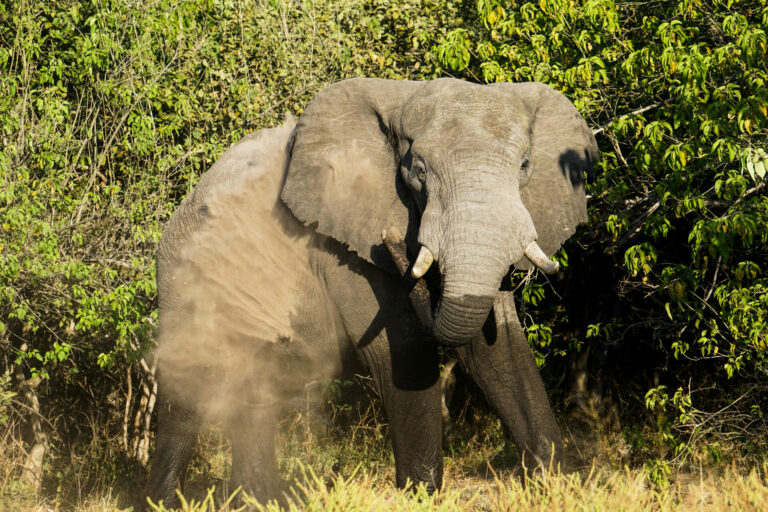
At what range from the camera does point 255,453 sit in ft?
21.7

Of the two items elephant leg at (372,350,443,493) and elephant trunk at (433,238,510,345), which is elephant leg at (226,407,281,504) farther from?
elephant trunk at (433,238,510,345)

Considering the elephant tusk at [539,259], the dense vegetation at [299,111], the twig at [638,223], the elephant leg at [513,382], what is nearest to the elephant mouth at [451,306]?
the elephant tusk at [539,259]

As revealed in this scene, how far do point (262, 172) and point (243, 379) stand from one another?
1361 mm

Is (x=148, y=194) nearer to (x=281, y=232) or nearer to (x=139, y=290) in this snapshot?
(x=139, y=290)

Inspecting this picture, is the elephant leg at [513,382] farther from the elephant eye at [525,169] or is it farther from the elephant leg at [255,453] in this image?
the elephant leg at [255,453]

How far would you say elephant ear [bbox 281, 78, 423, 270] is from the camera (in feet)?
18.9

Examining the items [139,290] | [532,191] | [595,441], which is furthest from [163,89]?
[595,441]

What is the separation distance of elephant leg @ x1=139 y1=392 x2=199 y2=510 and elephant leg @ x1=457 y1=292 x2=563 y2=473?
6.94 ft

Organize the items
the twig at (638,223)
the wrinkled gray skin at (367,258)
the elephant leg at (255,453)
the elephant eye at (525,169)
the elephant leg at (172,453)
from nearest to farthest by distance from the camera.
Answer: the wrinkled gray skin at (367,258) < the elephant eye at (525,169) < the elephant leg at (255,453) < the elephant leg at (172,453) < the twig at (638,223)

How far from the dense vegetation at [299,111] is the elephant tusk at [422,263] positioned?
1.95 m

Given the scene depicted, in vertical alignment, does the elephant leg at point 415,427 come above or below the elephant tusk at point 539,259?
below

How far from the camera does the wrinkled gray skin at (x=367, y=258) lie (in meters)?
5.25

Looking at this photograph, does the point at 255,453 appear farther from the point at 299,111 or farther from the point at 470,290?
the point at 299,111

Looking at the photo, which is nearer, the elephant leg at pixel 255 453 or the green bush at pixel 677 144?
the green bush at pixel 677 144
